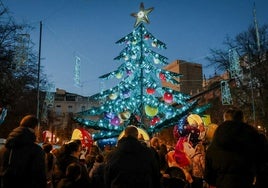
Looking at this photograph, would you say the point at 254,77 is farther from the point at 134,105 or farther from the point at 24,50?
the point at 24,50

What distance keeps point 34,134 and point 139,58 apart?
17.5 m

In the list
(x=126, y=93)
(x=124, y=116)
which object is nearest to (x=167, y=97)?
(x=126, y=93)

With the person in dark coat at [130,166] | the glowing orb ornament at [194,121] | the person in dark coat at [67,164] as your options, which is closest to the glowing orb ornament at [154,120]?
the glowing orb ornament at [194,121]

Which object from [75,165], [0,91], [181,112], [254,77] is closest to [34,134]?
[75,165]

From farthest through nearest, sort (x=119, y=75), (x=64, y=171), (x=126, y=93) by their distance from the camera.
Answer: (x=119, y=75), (x=126, y=93), (x=64, y=171)

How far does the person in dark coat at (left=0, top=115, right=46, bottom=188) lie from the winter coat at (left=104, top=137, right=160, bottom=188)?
1055 mm

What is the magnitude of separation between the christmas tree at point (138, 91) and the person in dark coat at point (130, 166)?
16.0m

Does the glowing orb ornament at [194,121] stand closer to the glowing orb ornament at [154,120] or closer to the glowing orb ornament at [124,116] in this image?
the glowing orb ornament at [124,116]

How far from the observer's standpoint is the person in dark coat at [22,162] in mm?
4898

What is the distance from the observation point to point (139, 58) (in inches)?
878

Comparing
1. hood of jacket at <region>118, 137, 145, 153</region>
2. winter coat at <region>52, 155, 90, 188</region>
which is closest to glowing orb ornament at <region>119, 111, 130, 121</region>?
winter coat at <region>52, 155, 90, 188</region>

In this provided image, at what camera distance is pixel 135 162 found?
4.73 meters

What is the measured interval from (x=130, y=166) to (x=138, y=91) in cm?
1765

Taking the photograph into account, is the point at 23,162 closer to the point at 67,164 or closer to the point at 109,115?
the point at 67,164
